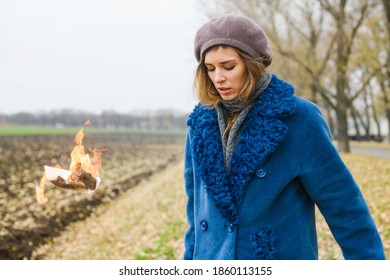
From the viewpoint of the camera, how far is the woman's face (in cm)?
180

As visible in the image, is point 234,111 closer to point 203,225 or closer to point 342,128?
point 203,225

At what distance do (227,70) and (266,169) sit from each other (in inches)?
17.1

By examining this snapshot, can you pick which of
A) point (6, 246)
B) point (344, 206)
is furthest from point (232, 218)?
point (6, 246)

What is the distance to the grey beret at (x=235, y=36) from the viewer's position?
1.78 metres

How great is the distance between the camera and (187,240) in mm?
2137

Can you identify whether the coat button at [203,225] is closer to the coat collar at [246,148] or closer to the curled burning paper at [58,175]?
the coat collar at [246,148]

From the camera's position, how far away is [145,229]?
8.10 m

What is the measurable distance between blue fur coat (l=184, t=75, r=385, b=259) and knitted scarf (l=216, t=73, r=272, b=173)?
0.08 feet

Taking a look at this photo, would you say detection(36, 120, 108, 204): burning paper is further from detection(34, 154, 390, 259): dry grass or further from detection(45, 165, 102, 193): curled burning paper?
detection(34, 154, 390, 259): dry grass

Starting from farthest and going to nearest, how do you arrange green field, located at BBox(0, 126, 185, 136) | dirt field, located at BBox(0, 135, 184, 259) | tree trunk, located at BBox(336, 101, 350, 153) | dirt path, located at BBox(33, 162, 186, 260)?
green field, located at BBox(0, 126, 185, 136)
tree trunk, located at BBox(336, 101, 350, 153)
dirt field, located at BBox(0, 135, 184, 259)
dirt path, located at BBox(33, 162, 186, 260)

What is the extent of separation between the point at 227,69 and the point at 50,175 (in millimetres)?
949

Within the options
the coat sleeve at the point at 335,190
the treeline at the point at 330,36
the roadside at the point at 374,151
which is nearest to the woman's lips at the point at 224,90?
the coat sleeve at the point at 335,190

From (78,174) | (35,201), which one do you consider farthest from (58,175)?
(35,201)

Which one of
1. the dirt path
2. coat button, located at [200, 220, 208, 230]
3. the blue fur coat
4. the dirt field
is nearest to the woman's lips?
the blue fur coat
